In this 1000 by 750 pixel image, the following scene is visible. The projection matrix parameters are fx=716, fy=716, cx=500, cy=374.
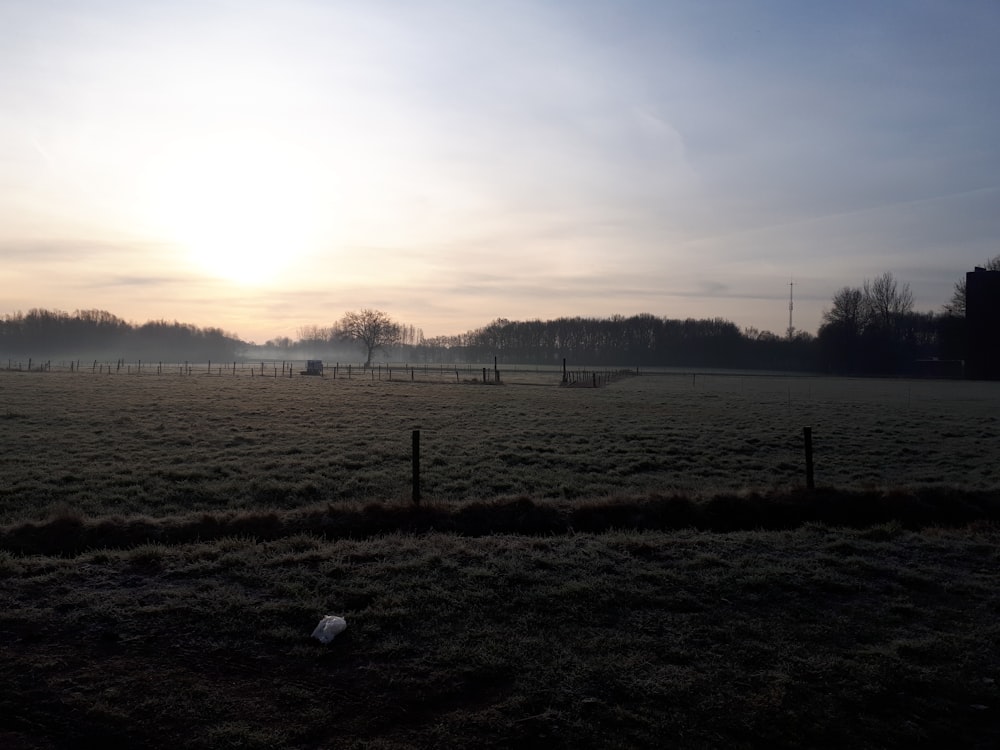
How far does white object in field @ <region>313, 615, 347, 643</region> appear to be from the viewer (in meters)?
5.98

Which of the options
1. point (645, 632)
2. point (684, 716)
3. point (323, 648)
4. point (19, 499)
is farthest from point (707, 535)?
point (19, 499)

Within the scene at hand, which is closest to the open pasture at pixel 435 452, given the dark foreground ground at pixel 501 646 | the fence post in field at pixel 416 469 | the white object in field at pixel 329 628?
the fence post in field at pixel 416 469

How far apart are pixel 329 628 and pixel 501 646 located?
4.86ft

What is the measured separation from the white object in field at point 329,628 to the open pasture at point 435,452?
634cm

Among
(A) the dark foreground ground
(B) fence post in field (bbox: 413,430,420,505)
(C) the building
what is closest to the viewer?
(A) the dark foreground ground

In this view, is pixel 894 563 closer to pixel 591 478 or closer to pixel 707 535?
pixel 707 535

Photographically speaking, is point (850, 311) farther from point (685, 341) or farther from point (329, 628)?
point (329, 628)

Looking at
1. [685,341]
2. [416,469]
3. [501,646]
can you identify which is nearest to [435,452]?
[416,469]

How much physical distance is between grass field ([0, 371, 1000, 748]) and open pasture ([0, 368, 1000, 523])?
0.70ft

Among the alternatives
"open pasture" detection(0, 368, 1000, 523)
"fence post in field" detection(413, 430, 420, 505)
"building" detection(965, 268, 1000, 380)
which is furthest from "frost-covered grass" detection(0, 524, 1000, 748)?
"building" detection(965, 268, 1000, 380)

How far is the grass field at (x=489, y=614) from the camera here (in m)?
4.74

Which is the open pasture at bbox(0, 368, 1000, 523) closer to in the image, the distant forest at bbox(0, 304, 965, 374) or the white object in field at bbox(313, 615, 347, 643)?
the white object in field at bbox(313, 615, 347, 643)

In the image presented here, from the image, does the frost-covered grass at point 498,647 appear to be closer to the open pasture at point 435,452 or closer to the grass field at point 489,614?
the grass field at point 489,614

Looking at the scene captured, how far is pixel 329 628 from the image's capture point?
6.07 meters
